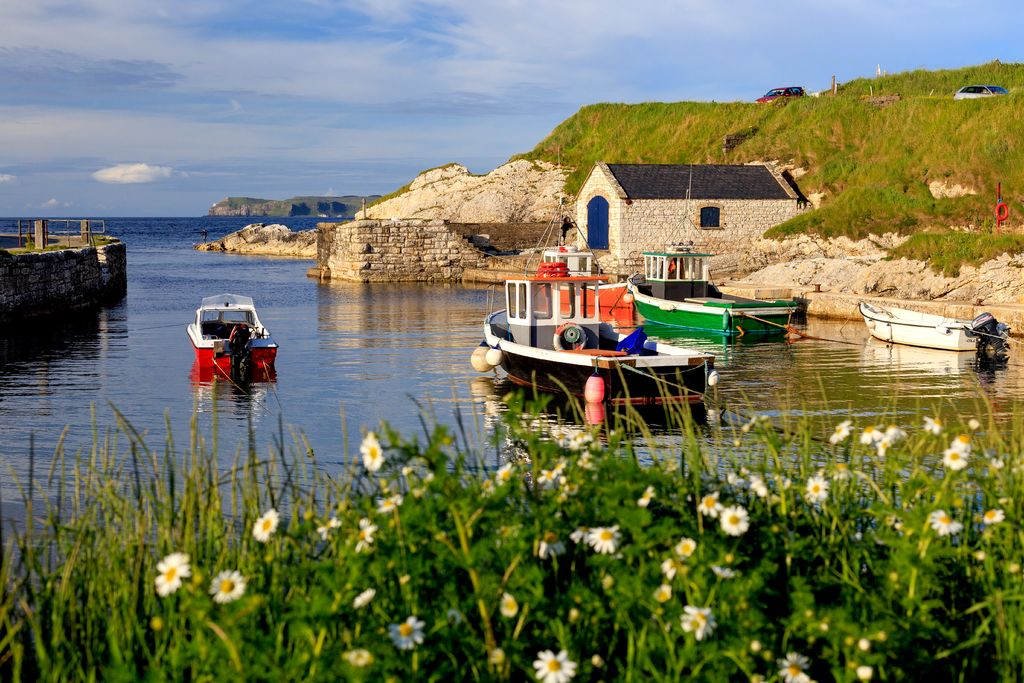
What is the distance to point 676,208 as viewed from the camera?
139ft

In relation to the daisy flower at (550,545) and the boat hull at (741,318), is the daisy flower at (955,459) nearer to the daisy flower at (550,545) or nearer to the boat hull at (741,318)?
the daisy flower at (550,545)

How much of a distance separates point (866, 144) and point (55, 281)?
3288 centimetres

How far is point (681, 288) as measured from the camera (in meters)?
30.6

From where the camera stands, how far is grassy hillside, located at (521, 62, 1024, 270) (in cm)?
3928

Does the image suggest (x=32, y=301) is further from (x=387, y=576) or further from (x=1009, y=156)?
(x=1009, y=156)

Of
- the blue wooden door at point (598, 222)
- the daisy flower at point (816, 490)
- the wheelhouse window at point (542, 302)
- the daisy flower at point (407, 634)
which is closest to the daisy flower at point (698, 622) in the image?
the daisy flower at point (407, 634)

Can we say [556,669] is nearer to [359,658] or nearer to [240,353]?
[359,658]

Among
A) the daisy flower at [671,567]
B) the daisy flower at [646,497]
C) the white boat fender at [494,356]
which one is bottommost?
the white boat fender at [494,356]

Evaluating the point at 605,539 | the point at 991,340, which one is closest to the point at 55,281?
the point at 991,340

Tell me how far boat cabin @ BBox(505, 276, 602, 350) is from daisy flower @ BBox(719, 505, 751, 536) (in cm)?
1430

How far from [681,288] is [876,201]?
13.9 metres

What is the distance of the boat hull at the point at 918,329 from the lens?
23.2 m

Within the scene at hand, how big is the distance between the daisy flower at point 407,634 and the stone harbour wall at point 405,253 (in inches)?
1758

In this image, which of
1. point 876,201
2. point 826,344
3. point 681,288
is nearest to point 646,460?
point 826,344
